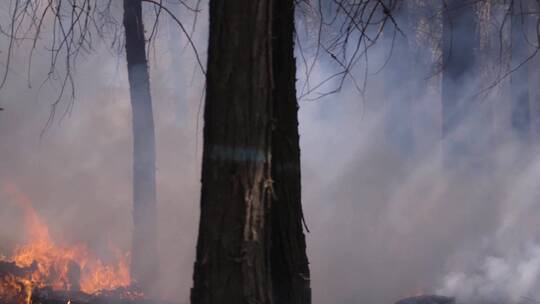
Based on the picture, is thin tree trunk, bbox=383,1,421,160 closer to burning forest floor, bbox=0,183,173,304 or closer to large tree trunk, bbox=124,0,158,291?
large tree trunk, bbox=124,0,158,291

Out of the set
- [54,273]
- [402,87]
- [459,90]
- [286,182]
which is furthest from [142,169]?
[402,87]

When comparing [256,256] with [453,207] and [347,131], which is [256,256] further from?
[347,131]

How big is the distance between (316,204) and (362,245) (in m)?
1.64

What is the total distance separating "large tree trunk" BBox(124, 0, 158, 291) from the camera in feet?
39.9

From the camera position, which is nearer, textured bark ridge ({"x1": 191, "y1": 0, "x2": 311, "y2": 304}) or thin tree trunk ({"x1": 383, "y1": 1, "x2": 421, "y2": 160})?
textured bark ridge ({"x1": 191, "y1": 0, "x2": 311, "y2": 304})

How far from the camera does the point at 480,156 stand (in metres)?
17.5

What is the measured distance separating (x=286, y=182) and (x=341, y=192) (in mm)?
13427

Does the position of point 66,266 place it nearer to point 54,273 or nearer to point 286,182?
point 54,273

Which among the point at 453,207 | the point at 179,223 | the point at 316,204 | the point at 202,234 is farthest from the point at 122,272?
the point at 202,234

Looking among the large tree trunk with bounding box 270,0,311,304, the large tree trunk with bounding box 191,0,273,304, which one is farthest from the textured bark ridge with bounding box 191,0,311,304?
the large tree trunk with bounding box 270,0,311,304

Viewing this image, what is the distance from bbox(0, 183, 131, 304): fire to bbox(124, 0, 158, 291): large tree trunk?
0.58 metres

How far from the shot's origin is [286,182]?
127 inches

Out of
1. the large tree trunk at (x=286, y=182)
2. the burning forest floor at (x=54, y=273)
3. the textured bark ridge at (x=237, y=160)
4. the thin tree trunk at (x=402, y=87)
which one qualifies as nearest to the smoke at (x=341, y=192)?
the thin tree trunk at (x=402, y=87)

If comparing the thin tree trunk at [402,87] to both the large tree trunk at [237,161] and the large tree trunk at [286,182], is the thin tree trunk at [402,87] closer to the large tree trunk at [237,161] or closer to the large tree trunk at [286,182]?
the large tree trunk at [286,182]
